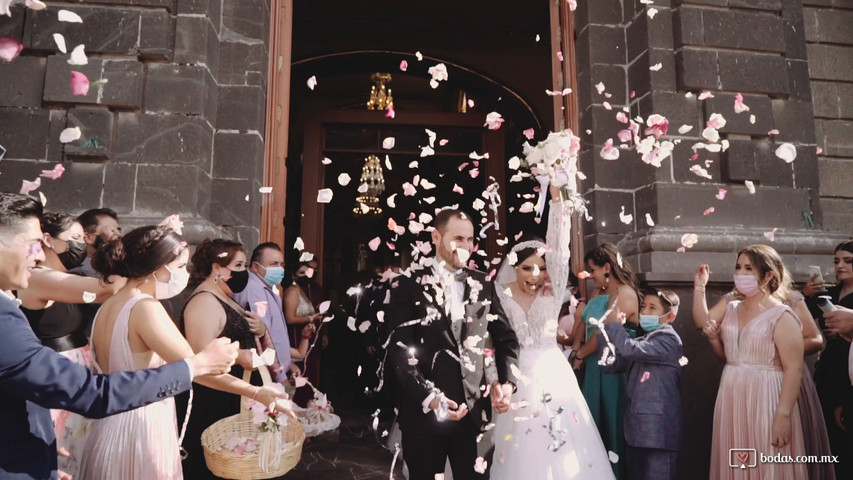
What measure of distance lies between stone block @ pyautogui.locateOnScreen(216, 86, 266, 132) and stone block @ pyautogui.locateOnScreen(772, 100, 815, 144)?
4.17 metres

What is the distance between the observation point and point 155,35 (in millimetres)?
4188

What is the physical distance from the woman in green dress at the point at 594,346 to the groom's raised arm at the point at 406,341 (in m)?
1.29

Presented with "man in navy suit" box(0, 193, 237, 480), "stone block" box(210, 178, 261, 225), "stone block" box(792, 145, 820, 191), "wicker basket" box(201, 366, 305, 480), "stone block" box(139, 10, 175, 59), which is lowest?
"wicker basket" box(201, 366, 305, 480)

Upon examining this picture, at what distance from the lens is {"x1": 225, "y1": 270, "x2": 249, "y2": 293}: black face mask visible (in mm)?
3318

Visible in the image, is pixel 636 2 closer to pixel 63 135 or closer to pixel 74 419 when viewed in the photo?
pixel 63 135

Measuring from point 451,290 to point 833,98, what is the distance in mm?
4484

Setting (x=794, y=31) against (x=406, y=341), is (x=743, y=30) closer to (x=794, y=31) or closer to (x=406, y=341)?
(x=794, y=31)

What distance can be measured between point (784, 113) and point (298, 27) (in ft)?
20.1

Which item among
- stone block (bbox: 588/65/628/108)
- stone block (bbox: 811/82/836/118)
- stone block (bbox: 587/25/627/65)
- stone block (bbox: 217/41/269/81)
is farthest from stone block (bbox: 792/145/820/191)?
stone block (bbox: 217/41/269/81)

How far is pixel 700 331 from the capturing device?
4.13 metres

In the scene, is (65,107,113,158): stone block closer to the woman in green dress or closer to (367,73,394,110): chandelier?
the woman in green dress

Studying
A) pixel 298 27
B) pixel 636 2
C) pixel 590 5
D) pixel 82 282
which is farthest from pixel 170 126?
pixel 298 27

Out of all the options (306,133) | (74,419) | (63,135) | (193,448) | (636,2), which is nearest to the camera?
(74,419)

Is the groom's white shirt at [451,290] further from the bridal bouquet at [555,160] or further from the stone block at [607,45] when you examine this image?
the stone block at [607,45]
